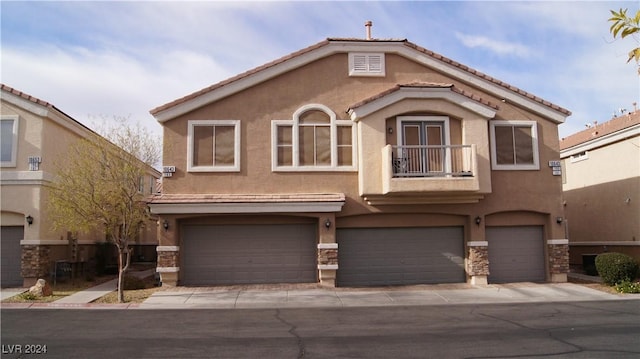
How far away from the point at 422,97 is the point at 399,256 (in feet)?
17.9

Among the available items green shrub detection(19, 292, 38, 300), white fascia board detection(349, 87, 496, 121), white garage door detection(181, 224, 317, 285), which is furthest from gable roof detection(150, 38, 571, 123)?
green shrub detection(19, 292, 38, 300)

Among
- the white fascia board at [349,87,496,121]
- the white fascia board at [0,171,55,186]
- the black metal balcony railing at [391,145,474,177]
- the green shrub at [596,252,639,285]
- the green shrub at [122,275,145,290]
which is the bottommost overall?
the green shrub at [122,275,145,290]

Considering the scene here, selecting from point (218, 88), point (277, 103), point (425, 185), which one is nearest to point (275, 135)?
point (277, 103)

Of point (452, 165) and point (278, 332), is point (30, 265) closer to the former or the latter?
point (278, 332)

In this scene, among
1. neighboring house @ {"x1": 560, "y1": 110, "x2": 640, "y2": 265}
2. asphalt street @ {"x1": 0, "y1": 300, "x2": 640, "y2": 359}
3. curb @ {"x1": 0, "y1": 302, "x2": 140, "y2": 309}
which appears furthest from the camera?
neighboring house @ {"x1": 560, "y1": 110, "x2": 640, "y2": 265}

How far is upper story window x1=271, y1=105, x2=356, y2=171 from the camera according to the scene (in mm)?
18625

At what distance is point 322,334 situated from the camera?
10578mm

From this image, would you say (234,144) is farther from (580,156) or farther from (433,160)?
(580,156)

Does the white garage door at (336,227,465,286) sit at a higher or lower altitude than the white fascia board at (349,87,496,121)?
lower

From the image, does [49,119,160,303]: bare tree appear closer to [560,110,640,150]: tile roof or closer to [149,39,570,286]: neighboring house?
[149,39,570,286]: neighboring house

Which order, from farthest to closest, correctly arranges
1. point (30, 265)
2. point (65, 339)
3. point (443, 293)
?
point (30, 265) → point (443, 293) → point (65, 339)

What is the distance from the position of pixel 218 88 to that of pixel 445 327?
36.6ft

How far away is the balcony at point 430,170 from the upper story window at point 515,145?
1662 mm

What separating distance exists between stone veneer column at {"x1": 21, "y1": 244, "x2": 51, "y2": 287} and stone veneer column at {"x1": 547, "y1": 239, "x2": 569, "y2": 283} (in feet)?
56.6
